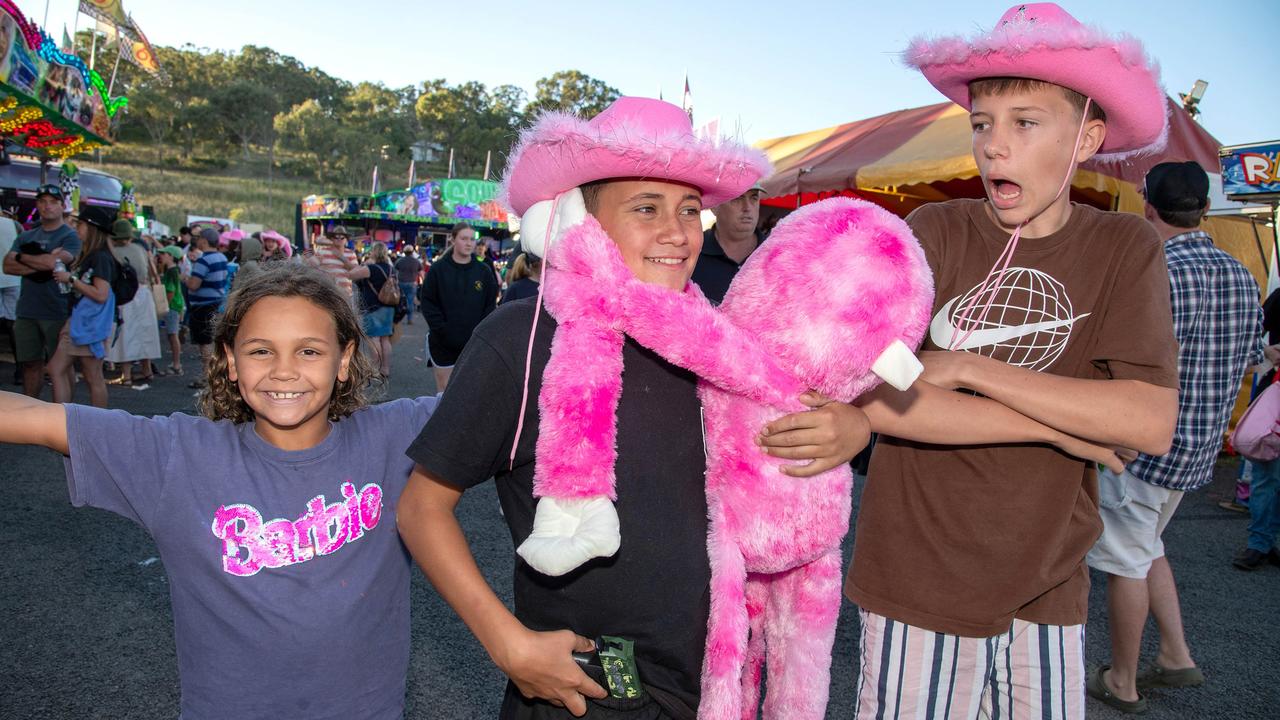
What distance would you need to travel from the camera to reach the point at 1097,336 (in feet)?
5.53

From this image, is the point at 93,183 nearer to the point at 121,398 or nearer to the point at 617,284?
the point at 121,398

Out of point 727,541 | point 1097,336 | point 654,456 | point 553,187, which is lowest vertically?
point 727,541

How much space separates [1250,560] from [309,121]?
73.2 metres

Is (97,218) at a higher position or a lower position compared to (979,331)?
lower

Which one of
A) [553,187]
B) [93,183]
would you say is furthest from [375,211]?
[553,187]

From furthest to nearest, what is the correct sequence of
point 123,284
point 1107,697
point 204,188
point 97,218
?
point 204,188
point 123,284
point 97,218
point 1107,697

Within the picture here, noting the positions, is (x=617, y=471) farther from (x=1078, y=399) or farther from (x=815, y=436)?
(x=1078, y=399)

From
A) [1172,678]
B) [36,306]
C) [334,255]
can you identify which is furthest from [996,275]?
[334,255]

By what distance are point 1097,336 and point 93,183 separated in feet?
85.7

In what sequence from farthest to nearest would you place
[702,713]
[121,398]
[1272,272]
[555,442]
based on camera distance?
[121,398] < [1272,272] < [702,713] < [555,442]

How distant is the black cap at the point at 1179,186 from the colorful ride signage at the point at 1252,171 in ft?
13.7

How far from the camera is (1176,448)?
3.43 metres

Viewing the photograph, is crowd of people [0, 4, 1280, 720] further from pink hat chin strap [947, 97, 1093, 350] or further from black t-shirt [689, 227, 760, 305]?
black t-shirt [689, 227, 760, 305]

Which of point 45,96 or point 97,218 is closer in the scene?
point 97,218
